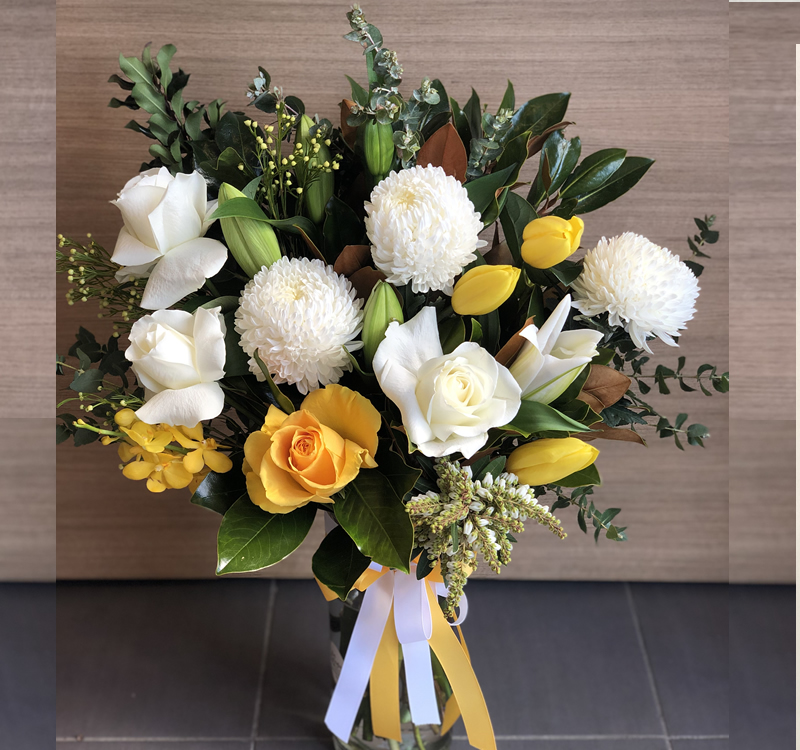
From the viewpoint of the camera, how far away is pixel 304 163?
0.51 m

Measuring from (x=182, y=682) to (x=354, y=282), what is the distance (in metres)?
0.57

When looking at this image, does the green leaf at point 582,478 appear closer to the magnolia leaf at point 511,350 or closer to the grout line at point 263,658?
the magnolia leaf at point 511,350

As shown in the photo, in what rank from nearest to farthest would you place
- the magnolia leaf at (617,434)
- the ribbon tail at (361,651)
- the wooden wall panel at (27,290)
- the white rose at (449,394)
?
1. the white rose at (449,394)
2. the magnolia leaf at (617,434)
3. the ribbon tail at (361,651)
4. the wooden wall panel at (27,290)

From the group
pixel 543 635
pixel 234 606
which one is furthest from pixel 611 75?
pixel 234 606

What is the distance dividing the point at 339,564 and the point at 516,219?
0.29 m

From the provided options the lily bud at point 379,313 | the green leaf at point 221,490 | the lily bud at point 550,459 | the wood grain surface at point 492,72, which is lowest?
the green leaf at point 221,490

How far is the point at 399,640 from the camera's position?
0.64 metres

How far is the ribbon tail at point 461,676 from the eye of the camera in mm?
645

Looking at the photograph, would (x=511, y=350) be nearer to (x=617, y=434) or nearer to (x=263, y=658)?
(x=617, y=434)

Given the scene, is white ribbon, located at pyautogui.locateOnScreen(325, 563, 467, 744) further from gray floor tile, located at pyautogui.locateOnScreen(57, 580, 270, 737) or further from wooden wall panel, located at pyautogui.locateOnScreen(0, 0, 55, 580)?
wooden wall panel, located at pyautogui.locateOnScreen(0, 0, 55, 580)

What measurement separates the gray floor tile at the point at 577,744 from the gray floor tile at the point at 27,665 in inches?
18.0

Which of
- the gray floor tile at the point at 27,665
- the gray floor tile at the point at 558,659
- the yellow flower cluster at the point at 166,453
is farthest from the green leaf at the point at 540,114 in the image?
the gray floor tile at the point at 27,665

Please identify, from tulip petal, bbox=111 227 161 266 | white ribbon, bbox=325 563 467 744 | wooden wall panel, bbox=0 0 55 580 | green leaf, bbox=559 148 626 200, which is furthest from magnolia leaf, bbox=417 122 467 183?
wooden wall panel, bbox=0 0 55 580

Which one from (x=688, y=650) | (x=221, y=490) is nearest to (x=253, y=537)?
(x=221, y=490)
